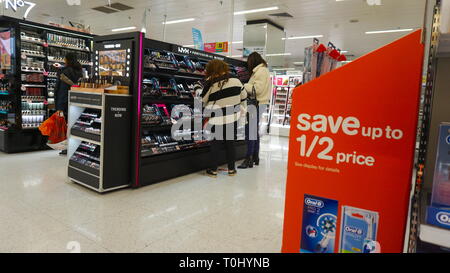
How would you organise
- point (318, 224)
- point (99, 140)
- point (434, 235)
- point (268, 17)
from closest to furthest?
point (434, 235), point (318, 224), point (99, 140), point (268, 17)

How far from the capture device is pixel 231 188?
4059mm

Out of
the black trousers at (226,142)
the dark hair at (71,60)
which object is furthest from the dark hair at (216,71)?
the dark hair at (71,60)

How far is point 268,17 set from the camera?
34.5 feet

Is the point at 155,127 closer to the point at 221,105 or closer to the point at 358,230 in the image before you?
the point at 221,105

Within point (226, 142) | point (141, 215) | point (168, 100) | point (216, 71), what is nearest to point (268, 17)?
point (216, 71)

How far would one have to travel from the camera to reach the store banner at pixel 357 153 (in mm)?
1121

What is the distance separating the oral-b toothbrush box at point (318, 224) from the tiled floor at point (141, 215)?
3.77 feet

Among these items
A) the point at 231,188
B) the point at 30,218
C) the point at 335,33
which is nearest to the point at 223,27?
the point at 335,33

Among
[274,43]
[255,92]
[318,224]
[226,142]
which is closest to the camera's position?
[318,224]

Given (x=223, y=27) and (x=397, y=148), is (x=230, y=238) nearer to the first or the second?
(x=397, y=148)

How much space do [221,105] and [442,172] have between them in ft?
11.7

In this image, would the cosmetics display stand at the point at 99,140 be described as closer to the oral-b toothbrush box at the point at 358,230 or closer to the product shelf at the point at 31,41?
the product shelf at the point at 31,41

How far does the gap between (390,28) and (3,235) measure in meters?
12.3

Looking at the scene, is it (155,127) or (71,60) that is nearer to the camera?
(155,127)
